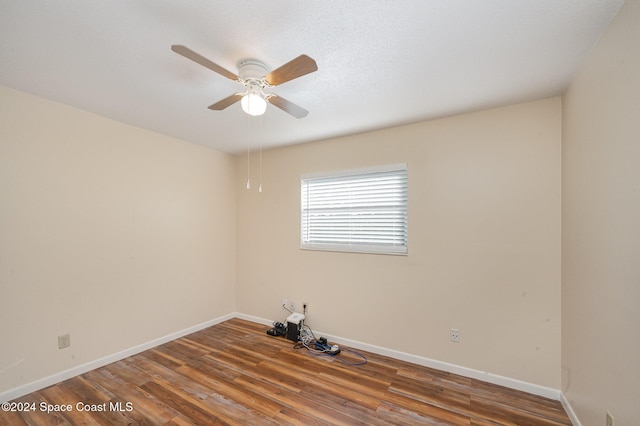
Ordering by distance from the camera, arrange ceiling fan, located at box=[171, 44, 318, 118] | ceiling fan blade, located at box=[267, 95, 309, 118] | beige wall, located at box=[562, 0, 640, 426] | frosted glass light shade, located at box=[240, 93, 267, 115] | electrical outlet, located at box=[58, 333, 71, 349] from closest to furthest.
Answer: beige wall, located at box=[562, 0, 640, 426] < ceiling fan, located at box=[171, 44, 318, 118] < frosted glass light shade, located at box=[240, 93, 267, 115] < ceiling fan blade, located at box=[267, 95, 309, 118] < electrical outlet, located at box=[58, 333, 71, 349]

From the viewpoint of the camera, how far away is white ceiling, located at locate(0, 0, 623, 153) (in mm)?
1325

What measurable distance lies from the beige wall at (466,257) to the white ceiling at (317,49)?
14.0 inches

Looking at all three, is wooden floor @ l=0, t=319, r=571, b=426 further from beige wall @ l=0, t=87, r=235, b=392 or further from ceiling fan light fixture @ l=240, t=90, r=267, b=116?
ceiling fan light fixture @ l=240, t=90, r=267, b=116

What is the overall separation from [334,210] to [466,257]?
1544 millimetres

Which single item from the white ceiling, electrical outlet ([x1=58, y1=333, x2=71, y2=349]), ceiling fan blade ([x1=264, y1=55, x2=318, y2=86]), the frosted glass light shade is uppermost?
the white ceiling

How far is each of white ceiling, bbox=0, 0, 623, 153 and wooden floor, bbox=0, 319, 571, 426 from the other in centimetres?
251

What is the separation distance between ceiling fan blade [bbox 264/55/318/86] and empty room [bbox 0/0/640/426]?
0.01 metres

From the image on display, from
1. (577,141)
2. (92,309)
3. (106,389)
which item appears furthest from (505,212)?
(92,309)

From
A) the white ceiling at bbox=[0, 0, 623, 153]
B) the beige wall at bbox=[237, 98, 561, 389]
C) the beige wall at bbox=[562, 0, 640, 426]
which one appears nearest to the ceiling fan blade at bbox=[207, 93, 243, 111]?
the white ceiling at bbox=[0, 0, 623, 153]

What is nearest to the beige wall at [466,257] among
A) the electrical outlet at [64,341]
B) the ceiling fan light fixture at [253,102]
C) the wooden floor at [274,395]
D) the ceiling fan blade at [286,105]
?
the wooden floor at [274,395]

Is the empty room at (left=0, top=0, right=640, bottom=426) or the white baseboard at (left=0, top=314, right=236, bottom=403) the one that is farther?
the white baseboard at (left=0, top=314, right=236, bottom=403)

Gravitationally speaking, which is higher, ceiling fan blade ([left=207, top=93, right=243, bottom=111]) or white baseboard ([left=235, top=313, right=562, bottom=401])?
ceiling fan blade ([left=207, top=93, right=243, bottom=111])

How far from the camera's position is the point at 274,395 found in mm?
2209

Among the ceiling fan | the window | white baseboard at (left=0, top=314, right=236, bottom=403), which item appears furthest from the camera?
the window
